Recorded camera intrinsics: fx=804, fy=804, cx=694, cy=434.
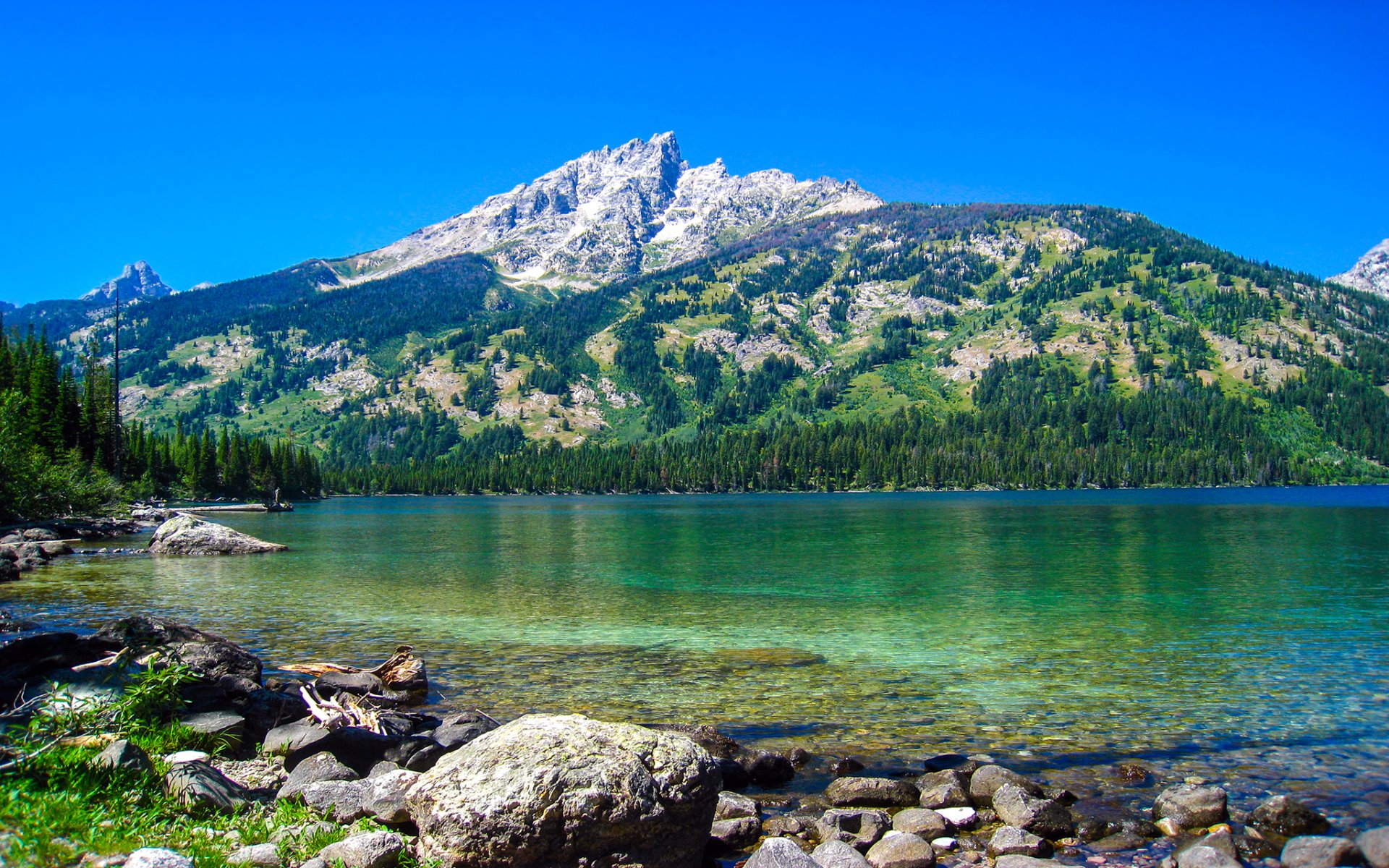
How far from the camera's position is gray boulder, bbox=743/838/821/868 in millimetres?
9773

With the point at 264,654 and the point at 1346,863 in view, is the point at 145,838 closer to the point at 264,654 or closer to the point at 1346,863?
the point at 1346,863

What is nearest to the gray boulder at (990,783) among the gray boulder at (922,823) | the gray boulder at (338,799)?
the gray boulder at (922,823)

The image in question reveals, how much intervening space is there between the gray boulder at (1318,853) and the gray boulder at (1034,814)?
268 centimetres

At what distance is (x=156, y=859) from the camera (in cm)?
771

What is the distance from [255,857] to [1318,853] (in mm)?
13380

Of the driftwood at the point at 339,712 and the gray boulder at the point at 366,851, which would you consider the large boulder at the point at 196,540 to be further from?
the gray boulder at the point at 366,851

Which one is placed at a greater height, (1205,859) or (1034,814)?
(1205,859)

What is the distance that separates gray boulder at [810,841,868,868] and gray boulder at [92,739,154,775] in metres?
9.02

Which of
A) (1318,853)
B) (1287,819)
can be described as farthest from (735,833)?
(1287,819)

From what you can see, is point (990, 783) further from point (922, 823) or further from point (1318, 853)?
point (1318, 853)

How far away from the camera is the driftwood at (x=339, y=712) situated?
16156mm

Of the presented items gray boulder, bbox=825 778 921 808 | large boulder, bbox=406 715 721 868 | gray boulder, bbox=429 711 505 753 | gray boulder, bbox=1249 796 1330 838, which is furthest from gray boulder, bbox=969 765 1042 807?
gray boulder, bbox=429 711 505 753

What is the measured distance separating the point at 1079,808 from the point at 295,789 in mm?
12415

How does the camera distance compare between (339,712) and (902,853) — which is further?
(339,712)
